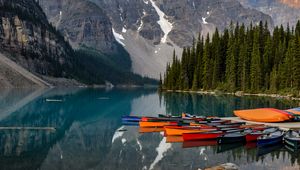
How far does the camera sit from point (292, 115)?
145ft

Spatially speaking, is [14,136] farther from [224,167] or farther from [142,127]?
[224,167]

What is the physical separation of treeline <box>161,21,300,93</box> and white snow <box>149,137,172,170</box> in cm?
6131

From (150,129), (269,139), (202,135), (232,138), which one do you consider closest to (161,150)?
(202,135)

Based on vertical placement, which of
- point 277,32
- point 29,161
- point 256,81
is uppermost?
point 277,32

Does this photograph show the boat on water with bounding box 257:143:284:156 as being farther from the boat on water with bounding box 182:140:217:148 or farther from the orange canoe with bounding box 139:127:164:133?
the orange canoe with bounding box 139:127:164:133

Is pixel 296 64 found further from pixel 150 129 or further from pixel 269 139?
pixel 269 139

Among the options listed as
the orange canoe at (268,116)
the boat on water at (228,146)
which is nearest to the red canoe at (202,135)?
the boat on water at (228,146)

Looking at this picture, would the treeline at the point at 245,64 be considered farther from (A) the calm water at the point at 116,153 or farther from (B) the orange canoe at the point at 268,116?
(A) the calm water at the point at 116,153

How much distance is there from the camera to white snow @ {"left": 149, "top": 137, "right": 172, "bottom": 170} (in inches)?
1066

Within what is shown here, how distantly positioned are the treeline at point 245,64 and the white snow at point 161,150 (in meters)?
61.3

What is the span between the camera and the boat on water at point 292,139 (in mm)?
31344

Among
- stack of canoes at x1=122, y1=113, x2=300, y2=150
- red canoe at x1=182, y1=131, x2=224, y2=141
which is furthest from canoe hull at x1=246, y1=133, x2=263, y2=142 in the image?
red canoe at x1=182, y1=131, x2=224, y2=141

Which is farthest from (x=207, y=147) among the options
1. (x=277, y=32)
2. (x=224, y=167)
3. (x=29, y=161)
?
(x=277, y=32)

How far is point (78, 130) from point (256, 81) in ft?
242
